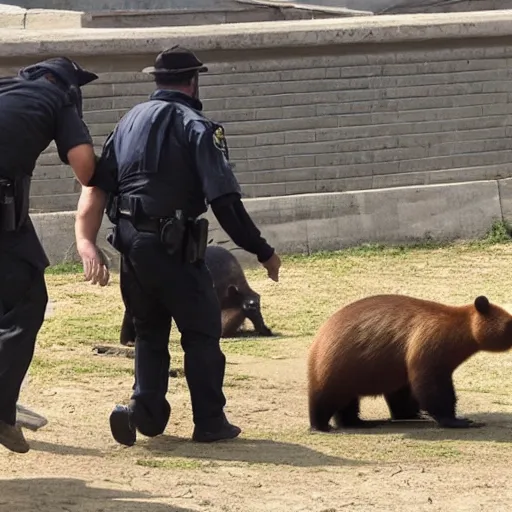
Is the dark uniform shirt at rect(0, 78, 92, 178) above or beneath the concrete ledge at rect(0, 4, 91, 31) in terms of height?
beneath

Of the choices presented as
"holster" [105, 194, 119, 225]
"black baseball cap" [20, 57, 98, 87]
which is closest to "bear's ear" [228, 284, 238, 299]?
"holster" [105, 194, 119, 225]

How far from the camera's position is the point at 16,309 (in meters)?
5.88

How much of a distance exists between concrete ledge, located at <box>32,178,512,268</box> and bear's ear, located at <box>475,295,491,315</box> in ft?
20.0

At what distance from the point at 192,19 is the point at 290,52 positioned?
772cm

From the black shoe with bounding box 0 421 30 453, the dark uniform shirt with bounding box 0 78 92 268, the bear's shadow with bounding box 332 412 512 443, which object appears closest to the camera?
the black shoe with bounding box 0 421 30 453

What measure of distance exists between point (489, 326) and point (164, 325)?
1.69m

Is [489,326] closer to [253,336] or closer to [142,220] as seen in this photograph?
[142,220]

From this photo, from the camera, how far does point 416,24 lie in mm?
13820

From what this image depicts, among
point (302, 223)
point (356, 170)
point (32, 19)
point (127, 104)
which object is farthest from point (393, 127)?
point (32, 19)

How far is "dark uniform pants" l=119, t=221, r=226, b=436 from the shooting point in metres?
6.54

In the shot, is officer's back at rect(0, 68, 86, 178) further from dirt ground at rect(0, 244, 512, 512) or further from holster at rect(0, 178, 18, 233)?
dirt ground at rect(0, 244, 512, 512)

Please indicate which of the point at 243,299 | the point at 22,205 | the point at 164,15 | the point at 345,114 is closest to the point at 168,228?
the point at 22,205

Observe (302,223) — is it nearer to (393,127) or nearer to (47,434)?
(393,127)

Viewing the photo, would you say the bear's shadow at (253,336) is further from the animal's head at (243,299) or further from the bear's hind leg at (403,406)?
the bear's hind leg at (403,406)
